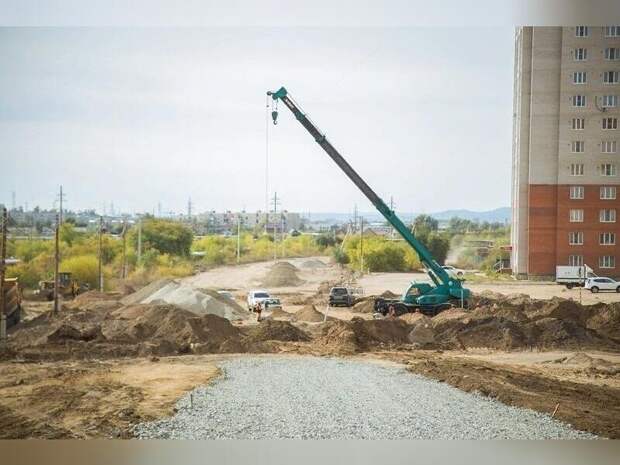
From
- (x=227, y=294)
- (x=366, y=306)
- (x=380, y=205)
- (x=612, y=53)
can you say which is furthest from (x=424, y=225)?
(x=612, y=53)

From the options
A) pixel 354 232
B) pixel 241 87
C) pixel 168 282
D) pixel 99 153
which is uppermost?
pixel 241 87

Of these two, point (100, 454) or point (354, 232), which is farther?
point (354, 232)

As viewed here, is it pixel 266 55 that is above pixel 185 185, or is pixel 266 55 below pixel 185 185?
above

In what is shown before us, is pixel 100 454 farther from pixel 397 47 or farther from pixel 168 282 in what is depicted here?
pixel 397 47

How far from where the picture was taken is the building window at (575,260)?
229 inches

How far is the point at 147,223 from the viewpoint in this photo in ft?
19.3

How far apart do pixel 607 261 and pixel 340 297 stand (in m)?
1.81

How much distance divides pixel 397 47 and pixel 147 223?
207 centimetres

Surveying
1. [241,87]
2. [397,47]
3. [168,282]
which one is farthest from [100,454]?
[397,47]

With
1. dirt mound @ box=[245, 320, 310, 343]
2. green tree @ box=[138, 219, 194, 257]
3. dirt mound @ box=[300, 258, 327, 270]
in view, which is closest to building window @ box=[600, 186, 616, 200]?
dirt mound @ box=[300, 258, 327, 270]

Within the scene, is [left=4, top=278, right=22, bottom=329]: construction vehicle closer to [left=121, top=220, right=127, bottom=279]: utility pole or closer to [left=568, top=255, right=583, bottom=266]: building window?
[left=121, top=220, right=127, bottom=279]: utility pole

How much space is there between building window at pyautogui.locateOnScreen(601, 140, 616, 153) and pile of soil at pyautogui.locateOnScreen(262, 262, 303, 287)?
218 centimetres

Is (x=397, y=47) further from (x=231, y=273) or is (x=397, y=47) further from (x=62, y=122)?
(x=62, y=122)

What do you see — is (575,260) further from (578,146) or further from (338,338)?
(338,338)
